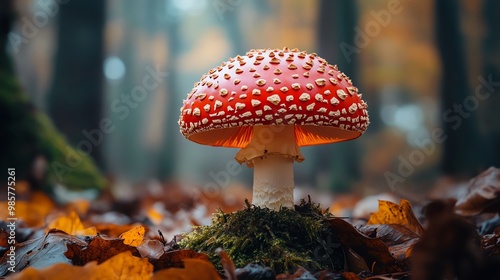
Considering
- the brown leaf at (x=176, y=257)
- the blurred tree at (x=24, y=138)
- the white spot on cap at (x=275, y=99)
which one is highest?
the blurred tree at (x=24, y=138)

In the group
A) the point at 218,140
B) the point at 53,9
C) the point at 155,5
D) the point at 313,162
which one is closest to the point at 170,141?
the point at 155,5

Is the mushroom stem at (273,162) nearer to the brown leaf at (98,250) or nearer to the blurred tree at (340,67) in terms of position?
the brown leaf at (98,250)

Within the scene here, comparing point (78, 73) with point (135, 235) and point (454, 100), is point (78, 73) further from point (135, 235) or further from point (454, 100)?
point (454, 100)

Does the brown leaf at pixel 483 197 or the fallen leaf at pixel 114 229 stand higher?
the brown leaf at pixel 483 197

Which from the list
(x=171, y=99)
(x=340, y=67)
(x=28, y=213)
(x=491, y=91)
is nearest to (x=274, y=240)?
(x=28, y=213)

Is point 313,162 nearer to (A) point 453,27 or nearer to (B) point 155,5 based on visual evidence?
(A) point 453,27

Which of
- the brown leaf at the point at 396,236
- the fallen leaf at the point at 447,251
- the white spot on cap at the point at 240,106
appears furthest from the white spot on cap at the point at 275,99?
the fallen leaf at the point at 447,251

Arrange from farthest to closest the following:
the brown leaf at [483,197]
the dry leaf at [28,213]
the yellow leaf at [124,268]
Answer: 1. the dry leaf at [28,213]
2. the brown leaf at [483,197]
3. the yellow leaf at [124,268]
